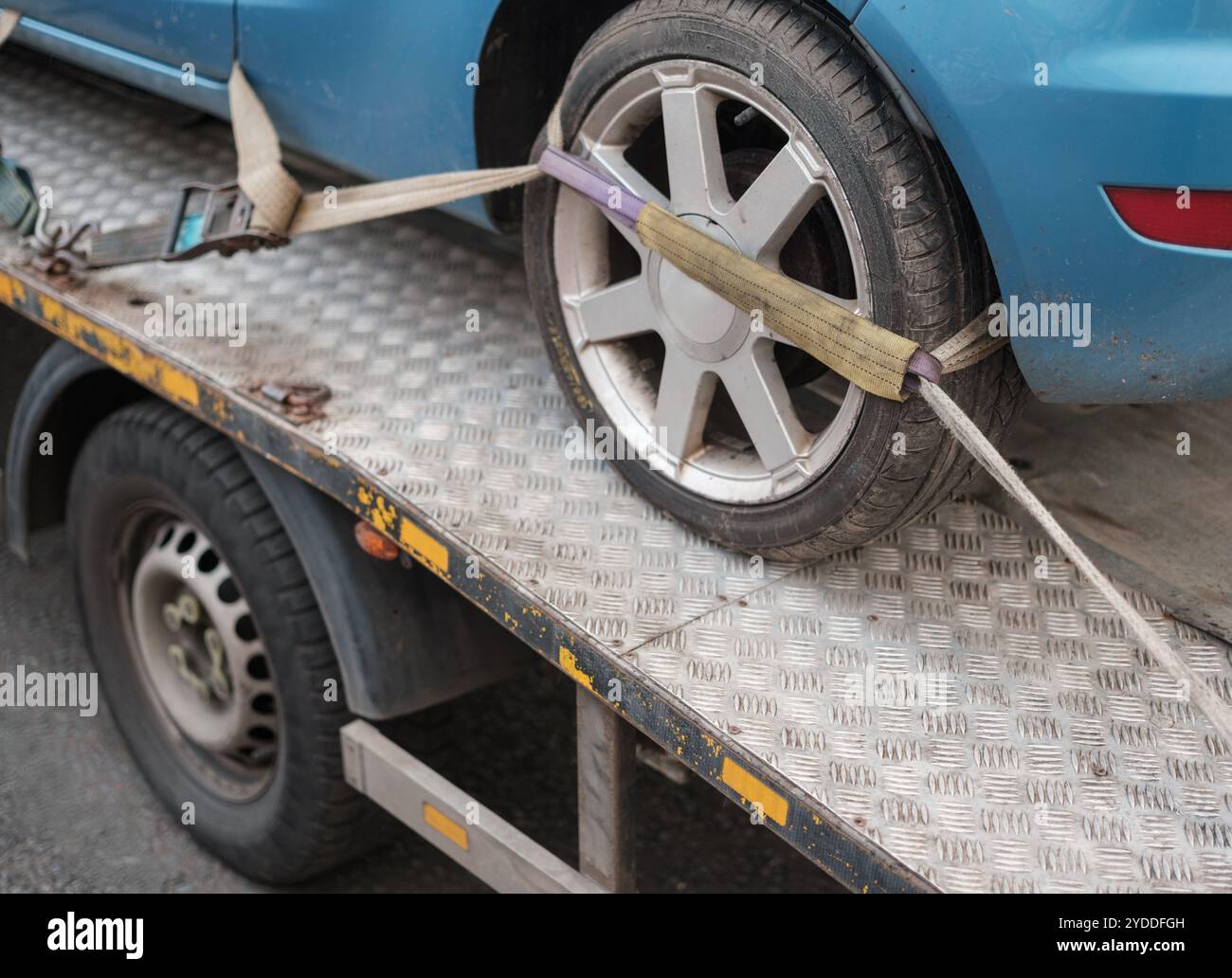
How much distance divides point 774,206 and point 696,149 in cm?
17

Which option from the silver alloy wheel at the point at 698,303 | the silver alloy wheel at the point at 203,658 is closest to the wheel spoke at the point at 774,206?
the silver alloy wheel at the point at 698,303

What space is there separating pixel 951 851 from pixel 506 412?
3.96 ft

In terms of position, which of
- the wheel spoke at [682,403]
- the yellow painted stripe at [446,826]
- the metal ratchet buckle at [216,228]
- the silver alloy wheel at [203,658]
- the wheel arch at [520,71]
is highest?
the wheel arch at [520,71]

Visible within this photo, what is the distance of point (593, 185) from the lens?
2.09m

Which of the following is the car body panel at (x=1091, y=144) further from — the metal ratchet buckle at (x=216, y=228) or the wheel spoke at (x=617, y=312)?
the metal ratchet buckle at (x=216, y=228)

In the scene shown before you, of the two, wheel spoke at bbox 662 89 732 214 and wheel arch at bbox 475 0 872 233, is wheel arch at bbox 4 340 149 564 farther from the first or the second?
wheel spoke at bbox 662 89 732 214

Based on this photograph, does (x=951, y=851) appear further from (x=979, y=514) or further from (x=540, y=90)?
(x=540, y=90)

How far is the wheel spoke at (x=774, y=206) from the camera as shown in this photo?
1824 mm

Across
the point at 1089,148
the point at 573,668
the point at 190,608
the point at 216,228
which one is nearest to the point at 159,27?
the point at 216,228

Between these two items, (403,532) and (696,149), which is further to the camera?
(403,532)

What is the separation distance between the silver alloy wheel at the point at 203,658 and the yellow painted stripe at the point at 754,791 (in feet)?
3.89

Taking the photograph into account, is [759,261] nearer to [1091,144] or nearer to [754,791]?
[1091,144]

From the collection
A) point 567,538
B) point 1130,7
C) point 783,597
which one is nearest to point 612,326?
point 567,538

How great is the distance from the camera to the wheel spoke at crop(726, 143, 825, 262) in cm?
182
